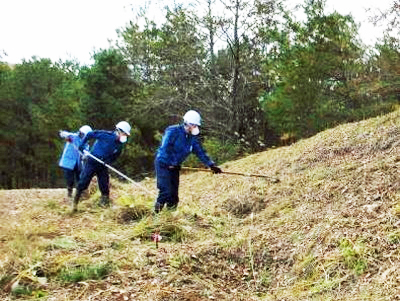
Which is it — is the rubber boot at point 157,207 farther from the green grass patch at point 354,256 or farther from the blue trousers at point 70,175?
the blue trousers at point 70,175

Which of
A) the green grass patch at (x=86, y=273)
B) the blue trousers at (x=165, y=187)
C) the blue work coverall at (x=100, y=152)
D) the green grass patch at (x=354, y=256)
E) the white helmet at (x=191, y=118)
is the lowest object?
the green grass patch at (x=86, y=273)

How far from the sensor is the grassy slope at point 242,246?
5387 millimetres

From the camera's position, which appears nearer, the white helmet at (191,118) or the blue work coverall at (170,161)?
the white helmet at (191,118)

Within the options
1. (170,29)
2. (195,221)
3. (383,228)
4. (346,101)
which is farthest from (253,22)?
(383,228)

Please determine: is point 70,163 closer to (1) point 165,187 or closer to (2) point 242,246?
(1) point 165,187

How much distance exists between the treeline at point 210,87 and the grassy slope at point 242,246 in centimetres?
1165

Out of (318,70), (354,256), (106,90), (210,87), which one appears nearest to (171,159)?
(354,256)

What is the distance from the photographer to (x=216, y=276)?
596cm

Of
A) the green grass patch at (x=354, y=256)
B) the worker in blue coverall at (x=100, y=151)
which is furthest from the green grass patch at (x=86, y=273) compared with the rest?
the worker in blue coverall at (x=100, y=151)

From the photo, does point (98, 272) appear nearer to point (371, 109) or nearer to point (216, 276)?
point (216, 276)

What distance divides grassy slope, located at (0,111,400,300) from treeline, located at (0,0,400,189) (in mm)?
11652

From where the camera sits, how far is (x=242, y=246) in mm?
6602

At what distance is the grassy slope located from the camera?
5387 mm

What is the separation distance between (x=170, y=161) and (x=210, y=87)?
19.0 metres
